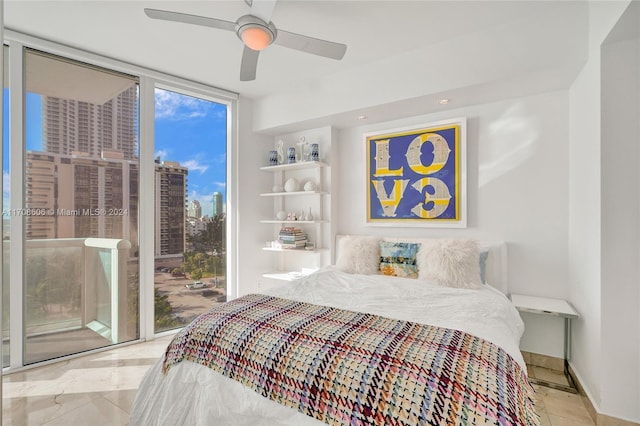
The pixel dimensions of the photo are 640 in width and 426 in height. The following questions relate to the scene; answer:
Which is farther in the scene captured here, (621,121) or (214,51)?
(214,51)

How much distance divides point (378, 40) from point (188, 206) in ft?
8.30

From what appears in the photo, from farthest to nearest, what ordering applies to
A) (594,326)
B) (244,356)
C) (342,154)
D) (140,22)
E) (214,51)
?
1. (342,154)
2. (214,51)
3. (140,22)
4. (594,326)
5. (244,356)

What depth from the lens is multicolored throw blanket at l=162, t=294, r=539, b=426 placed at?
1.27 metres

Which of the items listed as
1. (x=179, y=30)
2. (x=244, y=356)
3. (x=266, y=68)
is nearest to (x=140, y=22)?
(x=179, y=30)

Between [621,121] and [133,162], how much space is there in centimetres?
392

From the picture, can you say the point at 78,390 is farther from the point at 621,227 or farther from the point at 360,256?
the point at 621,227

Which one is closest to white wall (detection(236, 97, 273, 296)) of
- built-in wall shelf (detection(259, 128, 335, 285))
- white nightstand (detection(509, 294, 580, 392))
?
built-in wall shelf (detection(259, 128, 335, 285))

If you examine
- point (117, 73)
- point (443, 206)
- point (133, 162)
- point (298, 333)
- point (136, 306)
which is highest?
point (117, 73)

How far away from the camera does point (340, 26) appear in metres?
2.63

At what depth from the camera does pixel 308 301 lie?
225 cm

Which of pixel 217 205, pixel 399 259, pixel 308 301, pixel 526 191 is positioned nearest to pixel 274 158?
pixel 217 205

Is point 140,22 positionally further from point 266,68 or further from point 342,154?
point 342,154

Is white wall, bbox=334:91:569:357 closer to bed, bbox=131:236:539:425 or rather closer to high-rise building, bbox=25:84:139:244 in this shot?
bed, bbox=131:236:539:425

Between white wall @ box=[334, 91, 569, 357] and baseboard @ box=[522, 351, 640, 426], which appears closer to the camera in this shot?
baseboard @ box=[522, 351, 640, 426]
